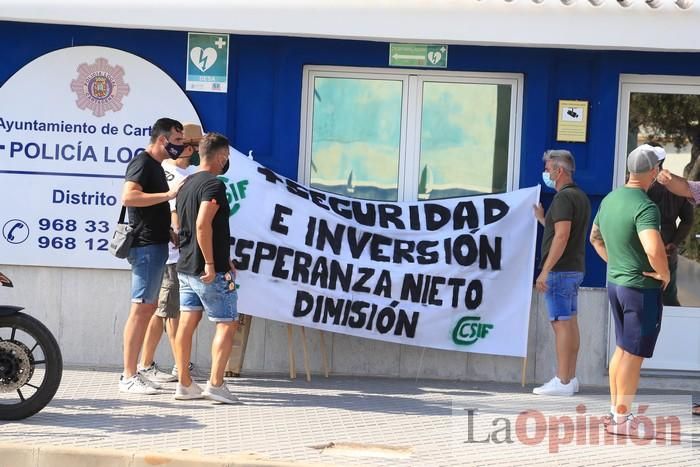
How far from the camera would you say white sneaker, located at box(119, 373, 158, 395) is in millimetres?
8898

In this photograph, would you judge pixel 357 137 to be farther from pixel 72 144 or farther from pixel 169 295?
pixel 72 144

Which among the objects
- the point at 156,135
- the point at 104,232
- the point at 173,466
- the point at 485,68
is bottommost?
the point at 173,466

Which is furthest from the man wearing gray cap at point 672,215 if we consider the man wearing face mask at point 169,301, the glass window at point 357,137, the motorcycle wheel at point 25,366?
the motorcycle wheel at point 25,366

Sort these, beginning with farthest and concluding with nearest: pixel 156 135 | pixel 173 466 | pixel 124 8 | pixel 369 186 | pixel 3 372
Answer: pixel 369 186, pixel 124 8, pixel 156 135, pixel 3 372, pixel 173 466

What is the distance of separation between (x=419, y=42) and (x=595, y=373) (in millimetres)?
3247

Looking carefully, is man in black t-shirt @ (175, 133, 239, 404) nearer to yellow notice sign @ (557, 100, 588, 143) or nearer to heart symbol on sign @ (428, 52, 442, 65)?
heart symbol on sign @ (428, 52, 442, 65)

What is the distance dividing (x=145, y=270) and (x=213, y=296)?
665mm

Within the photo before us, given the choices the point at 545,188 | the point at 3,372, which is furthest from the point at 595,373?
the point at 3,372

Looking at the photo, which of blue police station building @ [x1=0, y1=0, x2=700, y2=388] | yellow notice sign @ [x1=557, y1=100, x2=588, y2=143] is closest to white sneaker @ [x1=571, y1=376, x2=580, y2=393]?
blue police station building @ [x1=0, y1=0, x2=700, y2=388]

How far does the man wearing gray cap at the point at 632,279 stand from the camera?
7781mm

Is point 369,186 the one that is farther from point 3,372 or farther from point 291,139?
point 3,372

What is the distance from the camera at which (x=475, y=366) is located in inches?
400

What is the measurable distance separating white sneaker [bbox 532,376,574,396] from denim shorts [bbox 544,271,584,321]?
547 mm

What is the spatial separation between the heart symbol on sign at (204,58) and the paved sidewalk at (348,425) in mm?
2711
